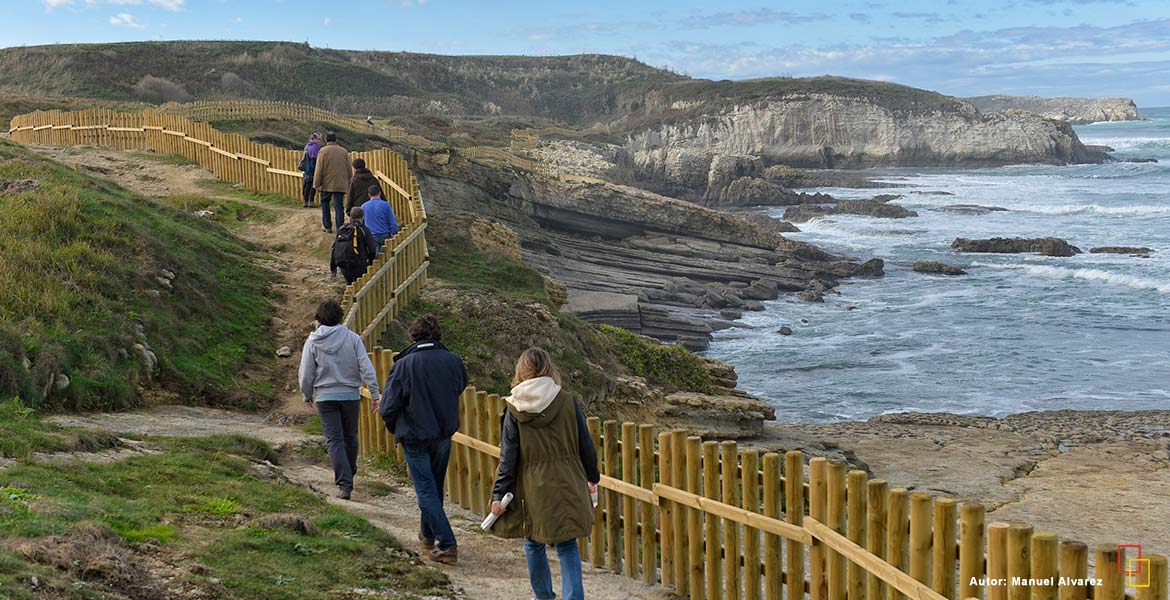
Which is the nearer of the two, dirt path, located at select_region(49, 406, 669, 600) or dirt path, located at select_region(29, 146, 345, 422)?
dirt path, located at select_region(49, 406, 669, 600)

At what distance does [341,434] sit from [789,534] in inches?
152

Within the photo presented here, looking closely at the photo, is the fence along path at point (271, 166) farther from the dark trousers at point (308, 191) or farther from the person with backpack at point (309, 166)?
the person with backpack at point (309, 166)

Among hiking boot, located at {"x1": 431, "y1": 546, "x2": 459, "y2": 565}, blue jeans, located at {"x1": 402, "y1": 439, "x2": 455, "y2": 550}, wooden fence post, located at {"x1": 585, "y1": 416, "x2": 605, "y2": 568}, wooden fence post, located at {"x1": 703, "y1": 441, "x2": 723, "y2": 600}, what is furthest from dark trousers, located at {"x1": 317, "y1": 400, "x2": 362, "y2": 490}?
wooden fence post, located at {"x1": 703, "y1": 441, "x2": 723, "y2": 600}

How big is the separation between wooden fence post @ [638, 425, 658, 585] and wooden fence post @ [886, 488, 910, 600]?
200 centimetres

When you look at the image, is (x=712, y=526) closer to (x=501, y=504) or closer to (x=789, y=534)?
(x=789, y=534)

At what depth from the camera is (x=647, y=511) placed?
8.28m

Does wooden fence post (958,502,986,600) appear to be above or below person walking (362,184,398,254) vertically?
below

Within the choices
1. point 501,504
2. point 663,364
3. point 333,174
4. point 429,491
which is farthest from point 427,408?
point 663,364

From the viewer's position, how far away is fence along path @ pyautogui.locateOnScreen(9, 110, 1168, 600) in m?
5.55

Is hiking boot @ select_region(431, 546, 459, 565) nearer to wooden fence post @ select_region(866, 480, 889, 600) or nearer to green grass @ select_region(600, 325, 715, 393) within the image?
wooden fence post @ select_region(866, 480, 889, 600)

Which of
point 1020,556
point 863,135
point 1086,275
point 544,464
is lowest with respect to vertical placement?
point 1086,275

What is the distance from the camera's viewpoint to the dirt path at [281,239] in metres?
14.5

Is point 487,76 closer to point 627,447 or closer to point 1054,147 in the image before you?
point 1054,147

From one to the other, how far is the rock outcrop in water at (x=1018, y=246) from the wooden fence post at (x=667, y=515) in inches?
1618
